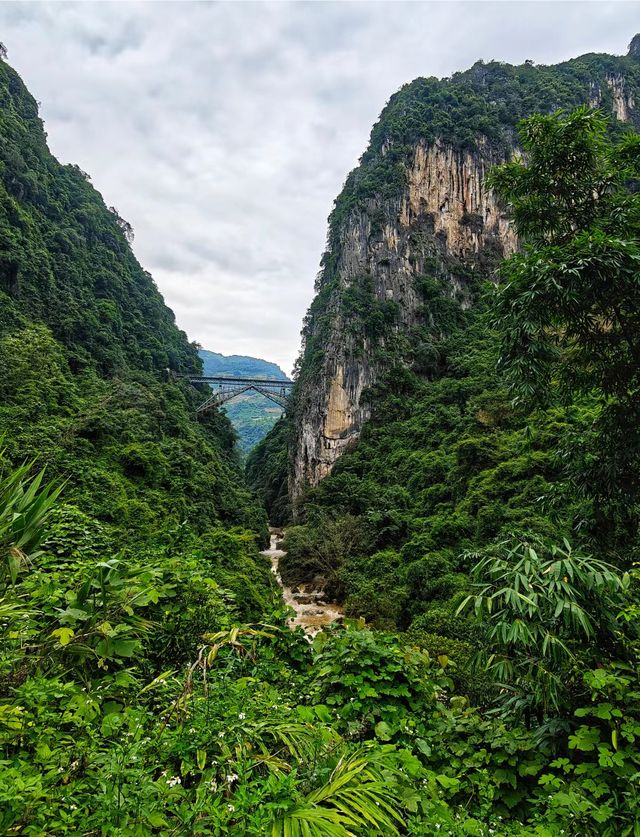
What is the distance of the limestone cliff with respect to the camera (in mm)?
34312

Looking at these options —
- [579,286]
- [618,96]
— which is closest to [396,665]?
[579,286]

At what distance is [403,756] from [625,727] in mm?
985

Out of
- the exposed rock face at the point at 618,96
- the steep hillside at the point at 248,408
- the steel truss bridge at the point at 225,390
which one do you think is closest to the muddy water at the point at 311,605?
the steel truss bridge at the point at 225,390

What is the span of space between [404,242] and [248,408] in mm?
68539

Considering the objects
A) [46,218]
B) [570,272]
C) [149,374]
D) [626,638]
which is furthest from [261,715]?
[46,218]

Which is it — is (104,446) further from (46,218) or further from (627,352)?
(46,218)

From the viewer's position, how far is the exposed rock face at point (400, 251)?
3412cm

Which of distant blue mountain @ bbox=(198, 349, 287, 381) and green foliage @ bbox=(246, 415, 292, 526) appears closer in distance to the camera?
green foliage @ bbox=(246, 415, 292, 526)

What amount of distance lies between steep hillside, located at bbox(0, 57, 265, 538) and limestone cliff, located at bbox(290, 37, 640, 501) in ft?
31.8

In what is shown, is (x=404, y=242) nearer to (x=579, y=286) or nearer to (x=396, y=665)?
(x=579, y=286)

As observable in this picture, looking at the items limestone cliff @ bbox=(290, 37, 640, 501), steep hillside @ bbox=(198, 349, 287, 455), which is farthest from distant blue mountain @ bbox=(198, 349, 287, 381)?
limestone cliff @ bbox=(290, 37, 640, 501)

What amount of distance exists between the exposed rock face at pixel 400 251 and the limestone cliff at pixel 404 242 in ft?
0.30

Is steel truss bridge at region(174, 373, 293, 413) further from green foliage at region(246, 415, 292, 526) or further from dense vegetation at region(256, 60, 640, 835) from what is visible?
dense vegetation at region(256, 60, 640, 835)

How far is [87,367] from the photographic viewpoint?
20328mm
